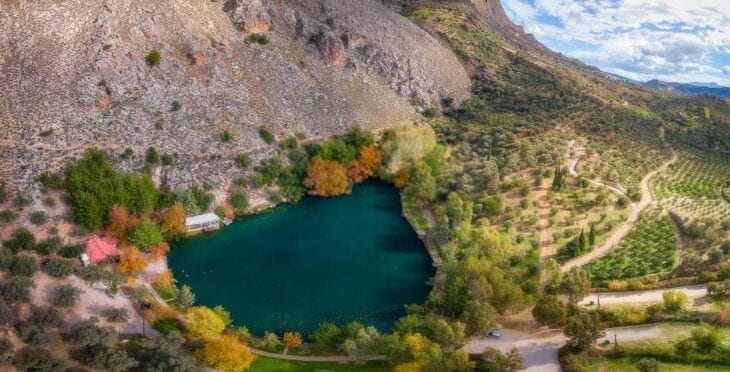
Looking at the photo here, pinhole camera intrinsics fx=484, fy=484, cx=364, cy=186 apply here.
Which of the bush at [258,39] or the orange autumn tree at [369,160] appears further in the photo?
the bush at [258,39]

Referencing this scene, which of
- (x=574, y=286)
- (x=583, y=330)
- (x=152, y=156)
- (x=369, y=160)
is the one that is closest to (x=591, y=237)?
(x=574, y=286)

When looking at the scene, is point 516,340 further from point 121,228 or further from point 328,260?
point 121,228

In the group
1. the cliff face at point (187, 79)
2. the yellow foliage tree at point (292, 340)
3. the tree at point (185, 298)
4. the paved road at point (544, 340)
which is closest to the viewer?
the paved road at point (544, 340)

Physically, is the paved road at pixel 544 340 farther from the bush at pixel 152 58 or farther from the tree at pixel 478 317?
the bush at pixel 152 58

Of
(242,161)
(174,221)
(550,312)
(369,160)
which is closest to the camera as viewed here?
(550,312)

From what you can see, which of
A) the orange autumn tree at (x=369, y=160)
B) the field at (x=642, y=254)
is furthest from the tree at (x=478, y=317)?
the orange autumn tree at (x=369, y=160)

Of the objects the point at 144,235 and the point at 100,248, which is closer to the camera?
the point at 100,248

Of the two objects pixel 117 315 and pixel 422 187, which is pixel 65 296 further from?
pixel 422 187
